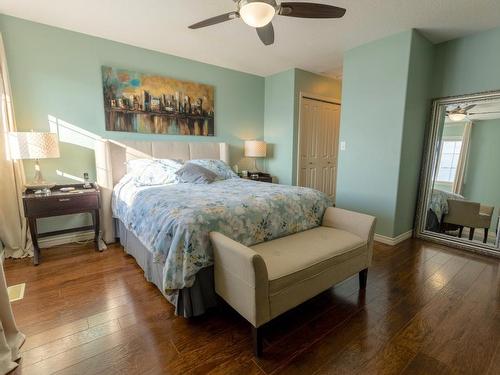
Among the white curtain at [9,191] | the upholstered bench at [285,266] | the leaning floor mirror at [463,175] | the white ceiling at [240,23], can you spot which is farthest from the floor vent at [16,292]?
the leaning floor mirror at [463,175]

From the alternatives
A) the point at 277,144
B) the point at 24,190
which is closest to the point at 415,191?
the point at 277,144

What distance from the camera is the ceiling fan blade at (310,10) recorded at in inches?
73.5

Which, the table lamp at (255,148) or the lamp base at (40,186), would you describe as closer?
the lamp base at (40,186)

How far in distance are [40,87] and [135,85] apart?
997 mm

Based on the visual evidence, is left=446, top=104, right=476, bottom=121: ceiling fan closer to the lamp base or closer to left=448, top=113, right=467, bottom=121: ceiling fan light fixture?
left=448, top=113, right=467, bottom=121: ceiling fan light fixture

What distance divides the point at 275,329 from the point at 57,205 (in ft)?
7.99

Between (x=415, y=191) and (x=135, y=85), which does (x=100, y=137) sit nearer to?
(x=135, y=85)

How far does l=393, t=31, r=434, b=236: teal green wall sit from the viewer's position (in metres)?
2.89

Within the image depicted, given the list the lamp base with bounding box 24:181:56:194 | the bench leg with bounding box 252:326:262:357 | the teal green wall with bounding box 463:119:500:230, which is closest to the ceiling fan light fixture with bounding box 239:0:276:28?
the bench leg with bounding box 252:326:262:357

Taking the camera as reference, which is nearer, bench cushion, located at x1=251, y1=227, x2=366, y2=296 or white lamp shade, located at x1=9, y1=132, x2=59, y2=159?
bench cushion, located at x1=251, y1=227, x2=366, y2=296

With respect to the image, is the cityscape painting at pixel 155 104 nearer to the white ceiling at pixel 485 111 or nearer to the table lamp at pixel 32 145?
the table lamp at pixel 32 145

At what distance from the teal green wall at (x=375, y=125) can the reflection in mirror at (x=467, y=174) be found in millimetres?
705

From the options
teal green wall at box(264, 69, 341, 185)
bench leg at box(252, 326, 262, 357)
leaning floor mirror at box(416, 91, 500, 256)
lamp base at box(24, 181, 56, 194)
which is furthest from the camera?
teal green wall at box(264, 69, 341, 185)

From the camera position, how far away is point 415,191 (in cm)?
337
